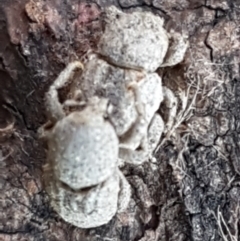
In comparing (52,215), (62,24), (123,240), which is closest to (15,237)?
(52,215)

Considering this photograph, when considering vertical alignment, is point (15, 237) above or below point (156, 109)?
below

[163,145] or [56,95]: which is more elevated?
[56,95]

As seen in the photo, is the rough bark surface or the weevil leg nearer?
the weevil leg

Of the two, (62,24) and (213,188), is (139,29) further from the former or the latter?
(213,188)

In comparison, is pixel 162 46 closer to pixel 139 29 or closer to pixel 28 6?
pixel 139 29

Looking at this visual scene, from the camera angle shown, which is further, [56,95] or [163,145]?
[163,145]

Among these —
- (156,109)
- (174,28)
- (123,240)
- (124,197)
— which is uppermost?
(174,28)

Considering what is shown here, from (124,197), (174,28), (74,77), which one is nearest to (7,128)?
(74,77)

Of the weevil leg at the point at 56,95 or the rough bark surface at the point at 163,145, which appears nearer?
the weevil leg at the point at 56,95
